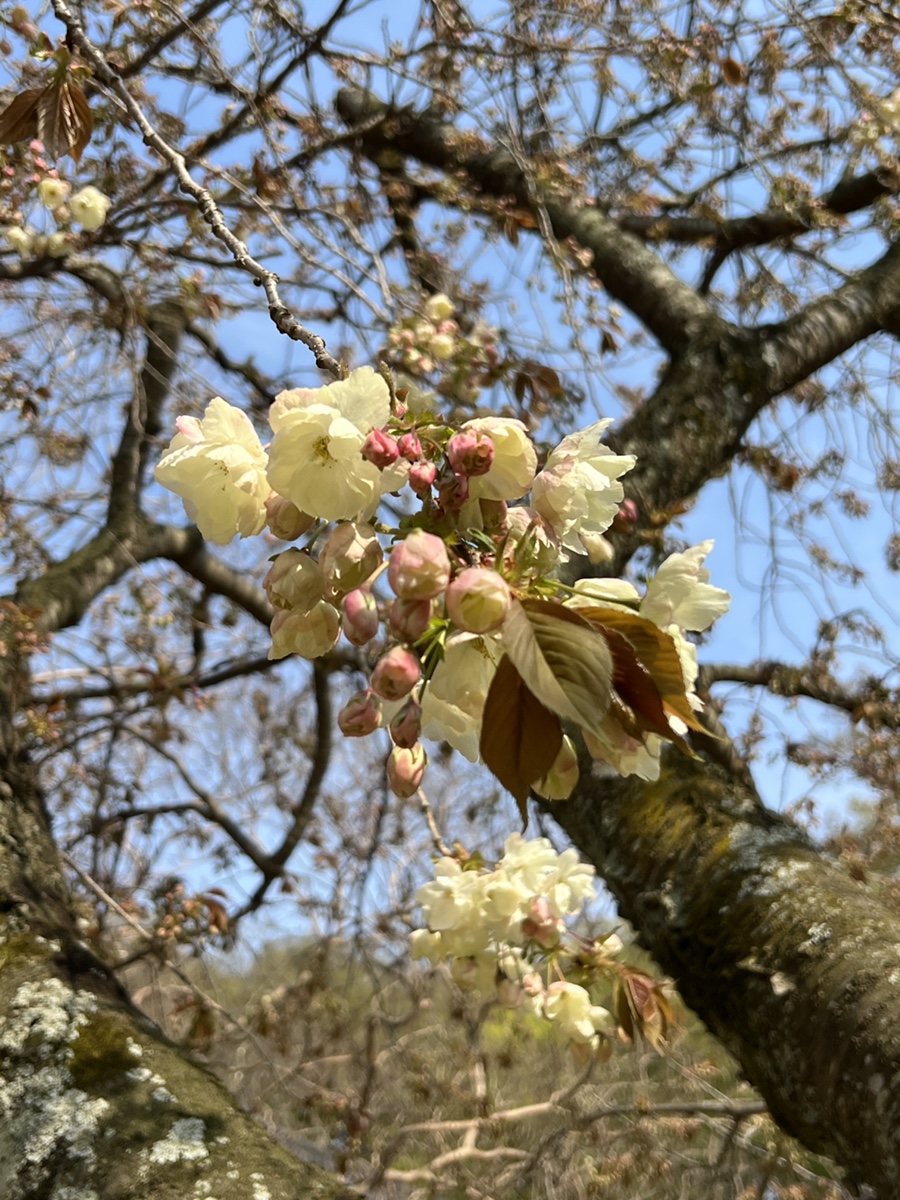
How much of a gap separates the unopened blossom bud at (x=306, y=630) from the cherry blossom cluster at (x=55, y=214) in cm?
152

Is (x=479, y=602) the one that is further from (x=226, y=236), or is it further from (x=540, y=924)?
(x=540, y=924)

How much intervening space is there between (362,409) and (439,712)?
11.1 inches

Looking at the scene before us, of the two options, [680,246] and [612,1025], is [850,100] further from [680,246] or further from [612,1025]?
[612,1025]

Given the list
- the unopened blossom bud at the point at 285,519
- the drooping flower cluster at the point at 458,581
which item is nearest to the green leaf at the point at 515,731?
the drooping flower cluster at the point at 458,581

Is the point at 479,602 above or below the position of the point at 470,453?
below

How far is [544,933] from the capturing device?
1294 mm

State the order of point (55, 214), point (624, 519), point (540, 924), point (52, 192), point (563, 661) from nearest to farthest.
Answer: point (563, 661) < point (540, 924) < point (624, 519) < point (52, 192) < point (55, 214)

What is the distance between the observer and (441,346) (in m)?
2.06

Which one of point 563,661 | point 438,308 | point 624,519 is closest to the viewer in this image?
point 563,661

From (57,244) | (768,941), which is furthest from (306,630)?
(57,244)

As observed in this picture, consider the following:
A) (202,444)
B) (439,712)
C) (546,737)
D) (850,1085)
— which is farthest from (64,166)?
(850,1085)

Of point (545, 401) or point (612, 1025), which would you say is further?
point (545, 401)

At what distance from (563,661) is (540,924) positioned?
0.86 metres

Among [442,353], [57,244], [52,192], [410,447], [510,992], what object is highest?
[57,244]
